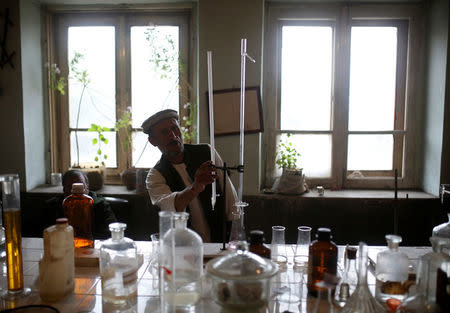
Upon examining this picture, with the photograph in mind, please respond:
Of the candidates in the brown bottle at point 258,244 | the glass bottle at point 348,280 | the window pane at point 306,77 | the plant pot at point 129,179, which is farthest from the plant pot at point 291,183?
the glass bottle at point 348,280

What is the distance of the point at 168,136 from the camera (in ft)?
7.44

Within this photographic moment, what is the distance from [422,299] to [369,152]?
8.55ft

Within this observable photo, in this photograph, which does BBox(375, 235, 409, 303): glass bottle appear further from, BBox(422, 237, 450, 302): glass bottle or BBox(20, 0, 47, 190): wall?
BBox(20, 0, 47, 190): wall

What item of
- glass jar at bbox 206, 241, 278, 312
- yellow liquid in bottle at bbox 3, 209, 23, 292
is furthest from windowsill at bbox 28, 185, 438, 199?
glass jar at bbox 206, 241, 278, 312

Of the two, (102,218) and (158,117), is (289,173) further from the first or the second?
(102,218)

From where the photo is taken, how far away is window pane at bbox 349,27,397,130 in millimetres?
3299

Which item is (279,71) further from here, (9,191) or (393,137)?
(9,191)

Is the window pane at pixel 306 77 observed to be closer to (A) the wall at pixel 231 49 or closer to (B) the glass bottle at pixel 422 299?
(A) the wall at pixel 231 49

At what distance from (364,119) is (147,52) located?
80.6 inches

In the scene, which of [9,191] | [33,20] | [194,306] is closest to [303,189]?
[194,306]

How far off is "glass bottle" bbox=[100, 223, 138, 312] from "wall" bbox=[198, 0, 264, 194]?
1850 millimetres

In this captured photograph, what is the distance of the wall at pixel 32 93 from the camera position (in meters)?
3.17

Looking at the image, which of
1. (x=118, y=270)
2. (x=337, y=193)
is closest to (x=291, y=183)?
(x=337, y=193)

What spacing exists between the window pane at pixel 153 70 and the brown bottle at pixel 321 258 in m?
2.43
